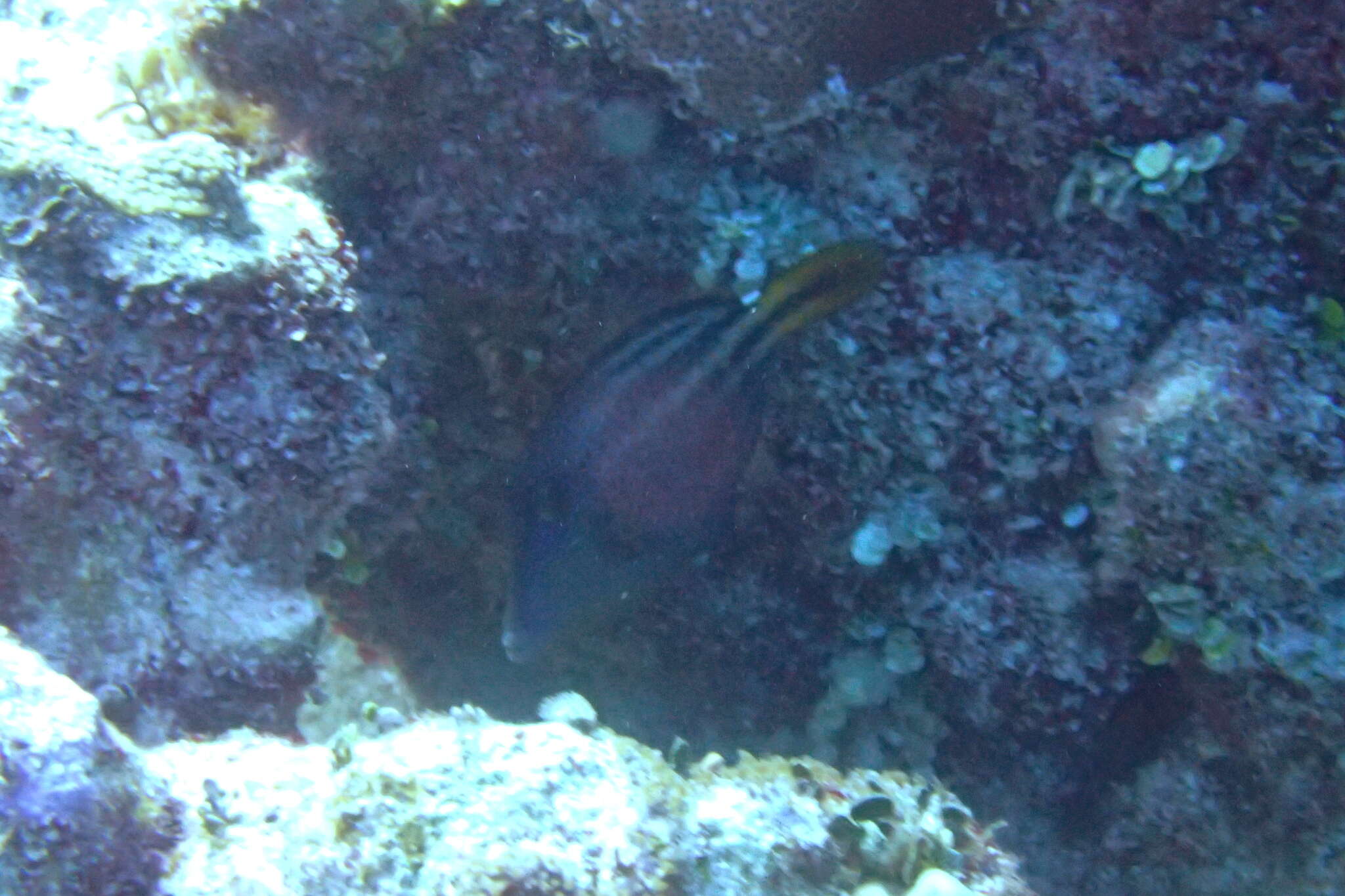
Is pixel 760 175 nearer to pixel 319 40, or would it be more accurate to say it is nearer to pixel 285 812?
pixel 319 40

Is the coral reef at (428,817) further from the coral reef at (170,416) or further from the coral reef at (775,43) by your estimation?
the coral reef at (775,43)

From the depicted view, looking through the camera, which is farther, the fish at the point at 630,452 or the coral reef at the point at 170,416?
the fish at the point at 630,452

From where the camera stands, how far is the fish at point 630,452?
287cm

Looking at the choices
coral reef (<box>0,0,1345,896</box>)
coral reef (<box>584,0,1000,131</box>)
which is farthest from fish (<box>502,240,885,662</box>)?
coral reef (<box>584,0,1000,131</box>)

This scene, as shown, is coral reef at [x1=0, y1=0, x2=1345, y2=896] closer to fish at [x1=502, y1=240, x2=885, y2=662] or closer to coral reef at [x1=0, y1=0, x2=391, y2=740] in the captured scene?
coral reef at [x1=0, y1=0, x2=391, y2=740]

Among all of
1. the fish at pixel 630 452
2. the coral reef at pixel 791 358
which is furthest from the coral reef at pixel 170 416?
the fish at pixel 630 452

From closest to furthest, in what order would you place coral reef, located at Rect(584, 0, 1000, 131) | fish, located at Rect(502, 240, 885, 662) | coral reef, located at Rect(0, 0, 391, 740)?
coral reef, located at Rect(0, 0, 391, 740) < coral reef, located at Rect(584, 0, 1000, 131) < fish, located at Rect(502, 240, 885, 662)

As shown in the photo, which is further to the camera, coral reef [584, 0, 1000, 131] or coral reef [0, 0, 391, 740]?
coral reef [584, 0, 1000, 131]

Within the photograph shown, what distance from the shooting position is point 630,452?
2.86 m

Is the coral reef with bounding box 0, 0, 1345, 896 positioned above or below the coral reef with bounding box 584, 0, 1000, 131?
below

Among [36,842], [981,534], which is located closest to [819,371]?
[981,534]

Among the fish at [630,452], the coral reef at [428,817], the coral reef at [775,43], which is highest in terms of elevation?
the coral reef at [775,43]

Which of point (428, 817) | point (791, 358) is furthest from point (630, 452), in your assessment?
point (428, 817)

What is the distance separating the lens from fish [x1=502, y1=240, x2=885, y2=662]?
9.40 ft
